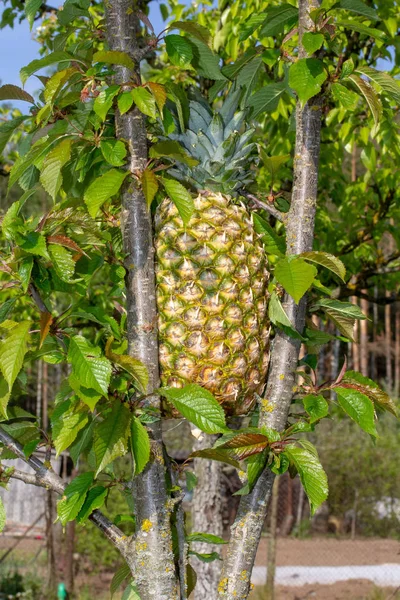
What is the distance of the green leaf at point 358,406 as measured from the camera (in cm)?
133

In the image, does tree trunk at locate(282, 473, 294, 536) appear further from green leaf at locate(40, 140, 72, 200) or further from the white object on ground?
green leaf at locate(40, 140, 72, 200)

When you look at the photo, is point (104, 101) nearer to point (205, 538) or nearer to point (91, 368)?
point (91, 368)

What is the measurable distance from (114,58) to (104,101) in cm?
8

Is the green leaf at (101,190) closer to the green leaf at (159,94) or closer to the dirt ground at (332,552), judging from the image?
the green leaf at (159,94)

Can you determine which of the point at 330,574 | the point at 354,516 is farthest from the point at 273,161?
the point at 354,516

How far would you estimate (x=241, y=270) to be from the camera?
1.45 meters

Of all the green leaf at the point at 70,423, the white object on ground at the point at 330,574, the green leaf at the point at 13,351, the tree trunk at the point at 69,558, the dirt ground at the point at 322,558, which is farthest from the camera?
the white object on ground at the point at 330,574

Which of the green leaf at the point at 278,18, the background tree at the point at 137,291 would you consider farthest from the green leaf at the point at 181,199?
the green leaf at the point at 278,18

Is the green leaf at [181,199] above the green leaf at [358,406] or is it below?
above

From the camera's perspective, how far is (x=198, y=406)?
4.19ft

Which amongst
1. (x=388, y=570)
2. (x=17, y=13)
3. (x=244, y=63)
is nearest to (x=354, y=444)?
(x=388, y=570)

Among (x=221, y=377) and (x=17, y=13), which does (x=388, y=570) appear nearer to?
(x=17, y=13)

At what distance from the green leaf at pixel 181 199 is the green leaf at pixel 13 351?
0.38 metres

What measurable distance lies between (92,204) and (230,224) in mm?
322
